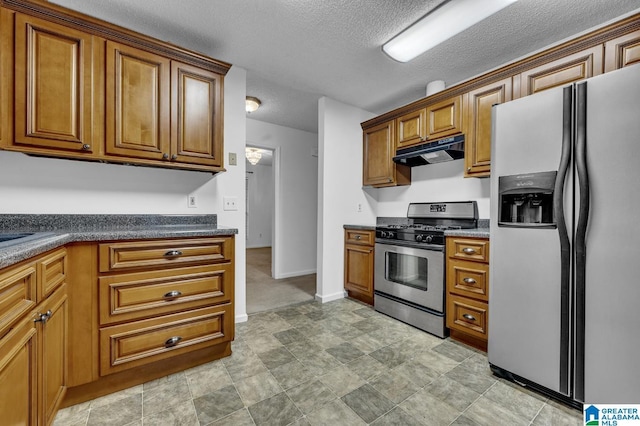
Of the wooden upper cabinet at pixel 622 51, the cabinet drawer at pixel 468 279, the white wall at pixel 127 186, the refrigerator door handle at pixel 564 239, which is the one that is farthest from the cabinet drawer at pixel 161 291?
the wooden upper cabinet at pixel 622 51

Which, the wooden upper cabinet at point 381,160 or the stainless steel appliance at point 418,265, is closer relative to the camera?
the stainless steel appliance at point 418,265

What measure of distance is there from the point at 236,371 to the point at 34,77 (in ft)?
7.03

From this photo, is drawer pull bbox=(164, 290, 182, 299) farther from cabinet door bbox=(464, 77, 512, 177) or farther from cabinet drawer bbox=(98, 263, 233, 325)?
cabinet door bbox=(464, 77, 512, 177)

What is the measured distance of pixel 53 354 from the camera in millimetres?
1305

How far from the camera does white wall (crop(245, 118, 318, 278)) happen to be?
14.6ft

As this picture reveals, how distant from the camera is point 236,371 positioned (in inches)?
72.8

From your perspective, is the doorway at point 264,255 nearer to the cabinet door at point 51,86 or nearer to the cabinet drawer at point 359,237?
the cabinet drawer at point 359,237

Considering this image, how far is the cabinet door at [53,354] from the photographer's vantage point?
1.16 m

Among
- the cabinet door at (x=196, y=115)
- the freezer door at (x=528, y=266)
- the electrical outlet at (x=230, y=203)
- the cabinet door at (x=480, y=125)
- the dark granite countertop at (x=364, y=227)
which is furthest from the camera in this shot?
the dark granite countertop at (x=364, y=227)

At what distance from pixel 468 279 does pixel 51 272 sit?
2.59 m

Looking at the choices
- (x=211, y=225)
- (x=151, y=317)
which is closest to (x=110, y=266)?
(x=151, y=317)

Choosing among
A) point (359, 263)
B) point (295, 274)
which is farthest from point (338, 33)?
point (295, 274)

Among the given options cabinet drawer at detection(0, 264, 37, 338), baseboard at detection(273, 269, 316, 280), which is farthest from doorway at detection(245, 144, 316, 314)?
cabinet drawer at detection(0, 264, 37, 338)

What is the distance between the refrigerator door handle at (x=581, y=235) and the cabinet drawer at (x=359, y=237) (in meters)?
1.80
